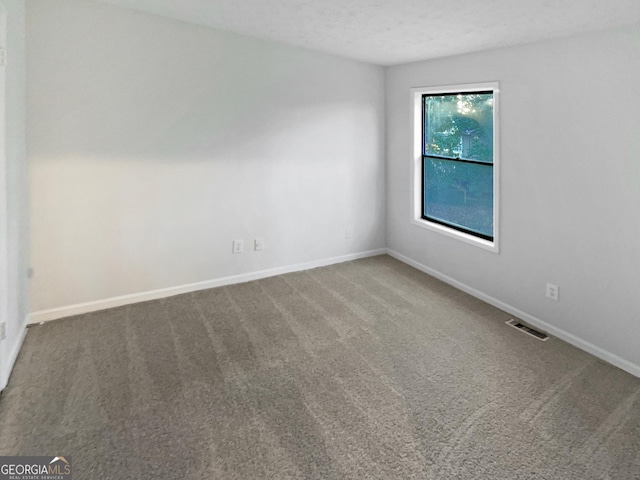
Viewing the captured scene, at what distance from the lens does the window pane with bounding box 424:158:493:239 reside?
365 cm

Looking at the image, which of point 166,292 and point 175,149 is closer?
point 175,149

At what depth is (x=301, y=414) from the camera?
209 cm

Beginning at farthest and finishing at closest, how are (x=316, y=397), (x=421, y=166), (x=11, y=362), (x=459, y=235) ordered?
1. (x=421, y=166)
2. (x=459, y=235)
3. (x=11, y=362)
4. (x=316, y=397)

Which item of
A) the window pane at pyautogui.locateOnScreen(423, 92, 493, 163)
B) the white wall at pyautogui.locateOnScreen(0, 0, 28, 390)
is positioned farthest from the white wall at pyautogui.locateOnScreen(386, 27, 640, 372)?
the white wall at pyautogui.locateOnScreen(0, 0, 28, 390)

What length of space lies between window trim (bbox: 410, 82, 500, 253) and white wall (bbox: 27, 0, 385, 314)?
1.83 feet

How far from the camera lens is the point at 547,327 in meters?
3.01

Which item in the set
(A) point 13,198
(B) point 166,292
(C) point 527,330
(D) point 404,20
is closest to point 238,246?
(B) point 166,292

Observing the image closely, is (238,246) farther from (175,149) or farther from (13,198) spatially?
(13,198)

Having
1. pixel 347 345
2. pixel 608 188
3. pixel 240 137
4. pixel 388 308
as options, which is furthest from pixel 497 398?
pixel 240 137

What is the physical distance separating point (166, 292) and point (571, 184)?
137 inches

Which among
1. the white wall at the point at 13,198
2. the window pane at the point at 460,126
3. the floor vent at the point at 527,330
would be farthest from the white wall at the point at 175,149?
the floor vent at the point at 527,330

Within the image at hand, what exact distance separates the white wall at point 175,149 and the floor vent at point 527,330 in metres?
2.08

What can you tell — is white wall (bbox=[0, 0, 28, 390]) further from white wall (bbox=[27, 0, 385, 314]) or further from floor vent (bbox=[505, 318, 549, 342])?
floor vent (bbox=[505, 318, 549, 342])

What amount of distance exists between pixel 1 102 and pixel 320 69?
2.86m
